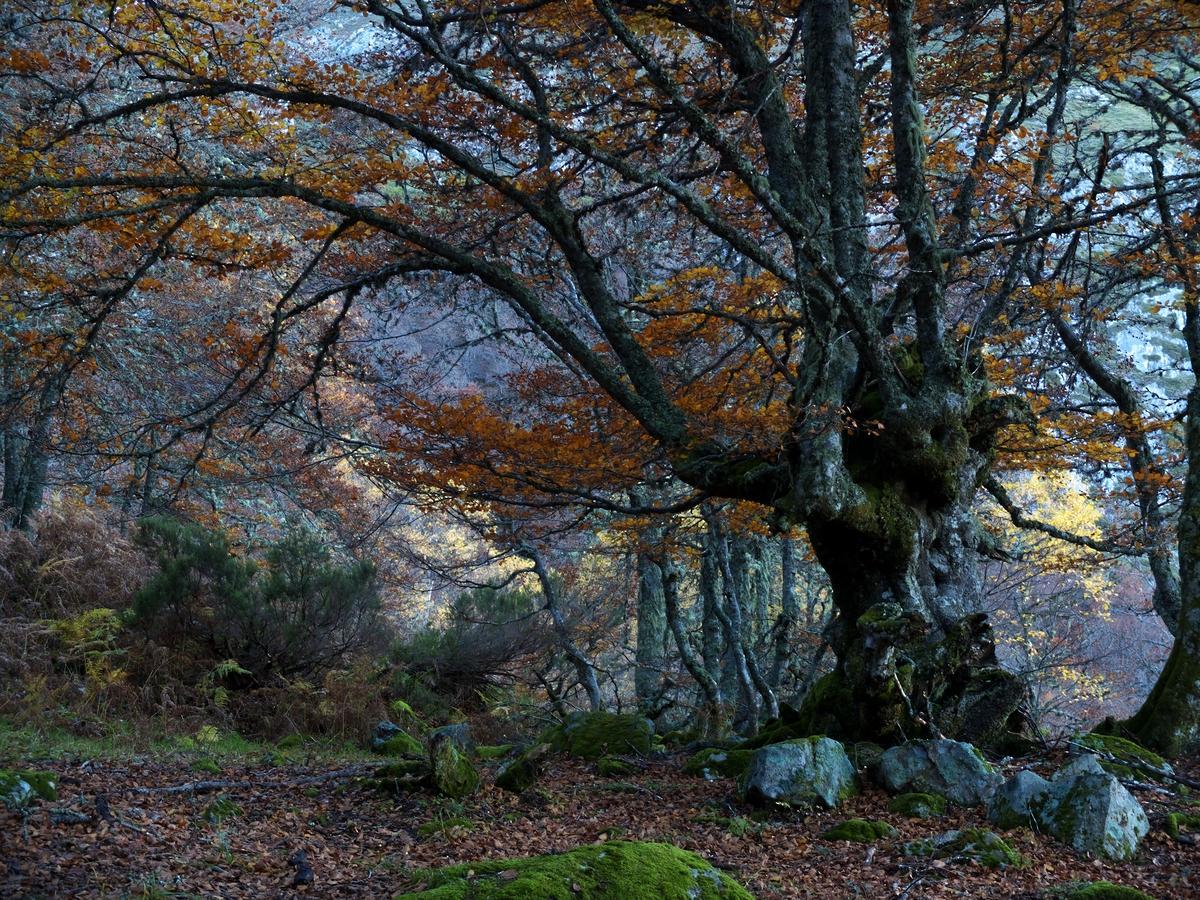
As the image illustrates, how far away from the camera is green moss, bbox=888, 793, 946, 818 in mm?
5320

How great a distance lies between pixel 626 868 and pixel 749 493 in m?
4.49

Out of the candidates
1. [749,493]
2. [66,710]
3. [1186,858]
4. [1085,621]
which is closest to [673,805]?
[749,493]

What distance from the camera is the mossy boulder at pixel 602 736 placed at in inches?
306

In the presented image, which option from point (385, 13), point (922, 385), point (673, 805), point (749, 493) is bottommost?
point (673, 805)

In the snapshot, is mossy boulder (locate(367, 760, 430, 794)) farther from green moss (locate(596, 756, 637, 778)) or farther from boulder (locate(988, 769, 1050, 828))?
boulder (locate(988, 769, 1050, 828))

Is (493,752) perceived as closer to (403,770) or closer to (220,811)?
(403,770)

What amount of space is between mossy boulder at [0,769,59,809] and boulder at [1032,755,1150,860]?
517 centimetres

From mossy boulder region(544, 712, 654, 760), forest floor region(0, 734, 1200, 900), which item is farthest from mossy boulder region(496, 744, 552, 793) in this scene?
mossy boulder region(544, 712, 654, 760)

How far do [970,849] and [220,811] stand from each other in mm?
4011

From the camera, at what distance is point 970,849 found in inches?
179

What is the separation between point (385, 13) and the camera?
588 centimetres

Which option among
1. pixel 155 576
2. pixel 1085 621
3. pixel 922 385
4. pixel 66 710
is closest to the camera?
pixel 922 385

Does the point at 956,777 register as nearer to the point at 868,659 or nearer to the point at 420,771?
the point at 868,659

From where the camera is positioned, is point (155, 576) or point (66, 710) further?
point (155, 576)
